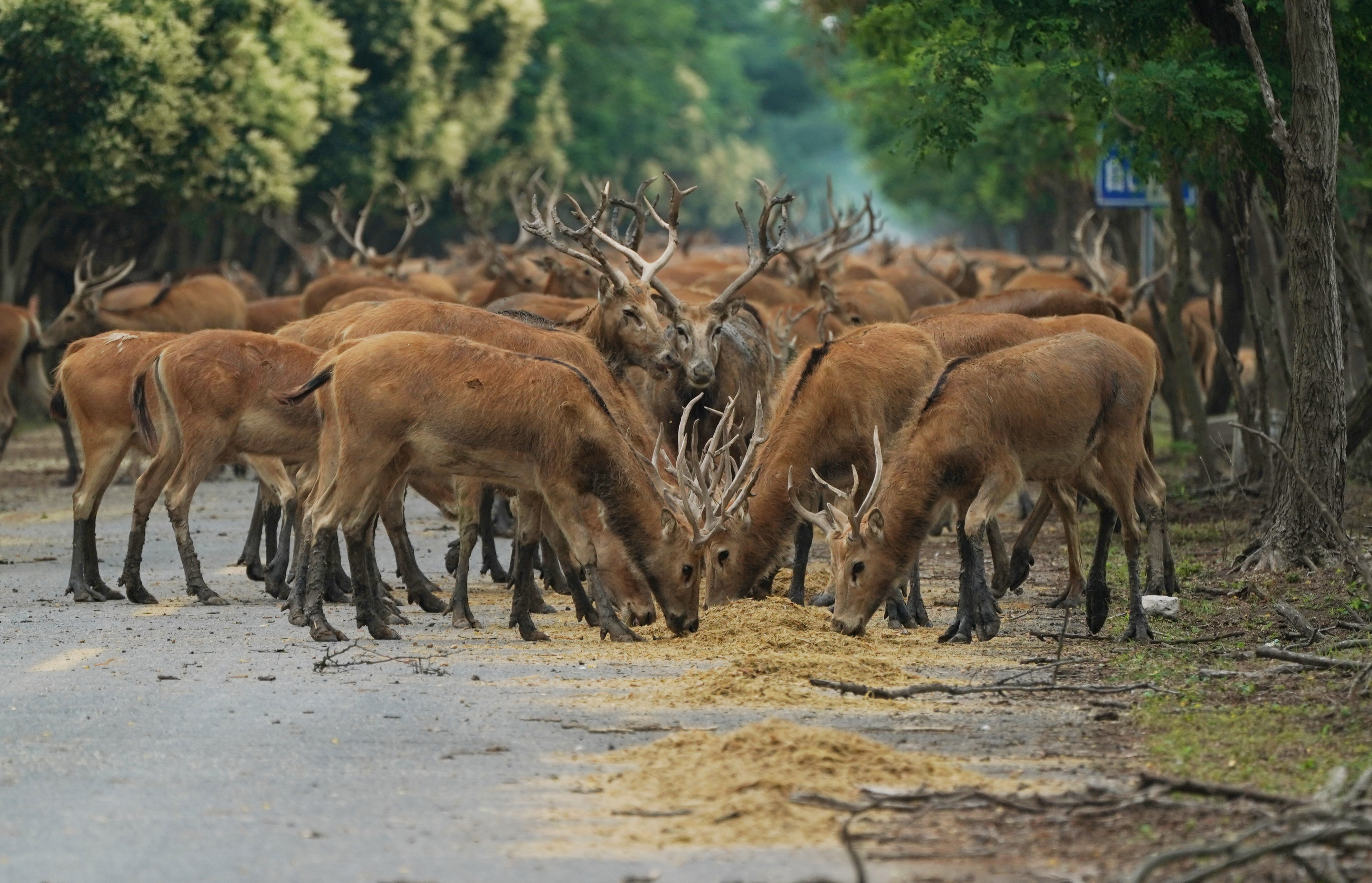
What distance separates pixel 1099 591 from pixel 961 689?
7.30 feet

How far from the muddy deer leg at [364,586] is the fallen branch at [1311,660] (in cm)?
446

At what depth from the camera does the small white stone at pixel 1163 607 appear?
10914mm

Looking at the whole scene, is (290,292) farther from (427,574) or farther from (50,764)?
(50,764)

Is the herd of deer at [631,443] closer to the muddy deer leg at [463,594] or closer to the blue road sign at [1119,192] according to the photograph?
the muddy deer leg at [463,594]

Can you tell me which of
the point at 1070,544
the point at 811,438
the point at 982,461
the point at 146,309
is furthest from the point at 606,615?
the point at 146,309

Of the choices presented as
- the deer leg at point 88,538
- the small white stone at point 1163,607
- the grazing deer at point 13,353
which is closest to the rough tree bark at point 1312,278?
the small white stone at point 1163,607

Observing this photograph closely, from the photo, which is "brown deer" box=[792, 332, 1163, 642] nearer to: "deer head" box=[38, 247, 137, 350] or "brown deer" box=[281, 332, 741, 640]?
"brown deer" box=[281, 332, 741, 640]

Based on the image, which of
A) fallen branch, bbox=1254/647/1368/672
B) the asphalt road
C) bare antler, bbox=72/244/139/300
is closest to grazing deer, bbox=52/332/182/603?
the asphalt road

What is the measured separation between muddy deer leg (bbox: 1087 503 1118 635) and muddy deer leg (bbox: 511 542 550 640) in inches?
114

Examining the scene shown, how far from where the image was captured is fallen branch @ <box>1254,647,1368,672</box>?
27.6ft

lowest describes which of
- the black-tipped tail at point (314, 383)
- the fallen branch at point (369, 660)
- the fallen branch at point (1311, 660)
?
the fallen branch at point (369, 660)

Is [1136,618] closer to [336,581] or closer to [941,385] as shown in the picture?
[941,385]

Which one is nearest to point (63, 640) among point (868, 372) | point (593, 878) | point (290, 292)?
point (868, 372)

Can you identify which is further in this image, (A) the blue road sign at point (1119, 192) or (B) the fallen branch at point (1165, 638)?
(A) the blue road sign at point (1119, 192)
